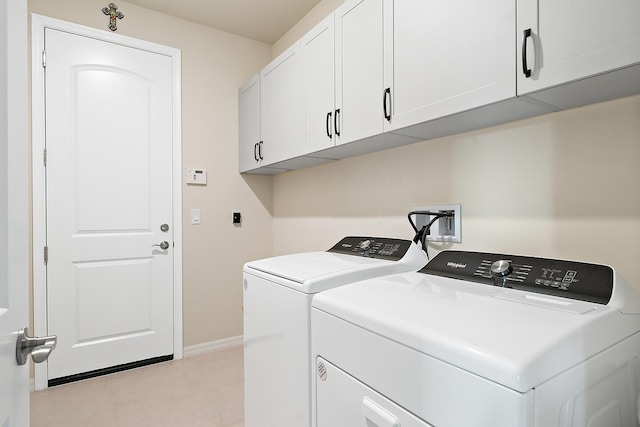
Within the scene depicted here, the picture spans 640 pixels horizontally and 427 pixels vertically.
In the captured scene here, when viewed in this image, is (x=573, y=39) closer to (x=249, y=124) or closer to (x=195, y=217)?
(x=249, y=124)

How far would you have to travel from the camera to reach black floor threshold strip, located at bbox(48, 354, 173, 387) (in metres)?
2.23

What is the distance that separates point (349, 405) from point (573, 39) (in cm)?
113

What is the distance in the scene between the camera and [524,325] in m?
0.69

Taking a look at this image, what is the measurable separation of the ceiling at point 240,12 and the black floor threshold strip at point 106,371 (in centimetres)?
261

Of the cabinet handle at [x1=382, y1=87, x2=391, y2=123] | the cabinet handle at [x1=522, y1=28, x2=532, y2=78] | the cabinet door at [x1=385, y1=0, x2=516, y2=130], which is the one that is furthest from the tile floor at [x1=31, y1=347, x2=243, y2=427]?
the cabinet handle at [x1=522, y1=28, x2=532, y2=78]

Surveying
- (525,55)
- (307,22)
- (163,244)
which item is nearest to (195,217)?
(163,244)

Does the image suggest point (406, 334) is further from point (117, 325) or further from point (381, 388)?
point (117, 325)

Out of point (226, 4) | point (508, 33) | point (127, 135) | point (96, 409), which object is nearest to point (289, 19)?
point (226, 4)

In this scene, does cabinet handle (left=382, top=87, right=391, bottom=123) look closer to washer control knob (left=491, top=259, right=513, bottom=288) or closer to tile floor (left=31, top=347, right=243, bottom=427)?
washer control knob (left=491, top=259, right=513, bottom=288)

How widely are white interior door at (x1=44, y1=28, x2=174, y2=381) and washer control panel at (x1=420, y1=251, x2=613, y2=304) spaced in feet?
6.90

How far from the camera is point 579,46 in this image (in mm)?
887

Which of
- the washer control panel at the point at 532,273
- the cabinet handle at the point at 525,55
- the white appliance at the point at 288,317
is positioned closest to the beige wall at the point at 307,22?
the cabinet handle at the point at 525,55

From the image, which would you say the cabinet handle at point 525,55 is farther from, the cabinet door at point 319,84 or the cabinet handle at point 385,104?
the cabinet door at point 319,84

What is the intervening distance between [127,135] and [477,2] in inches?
91.8
